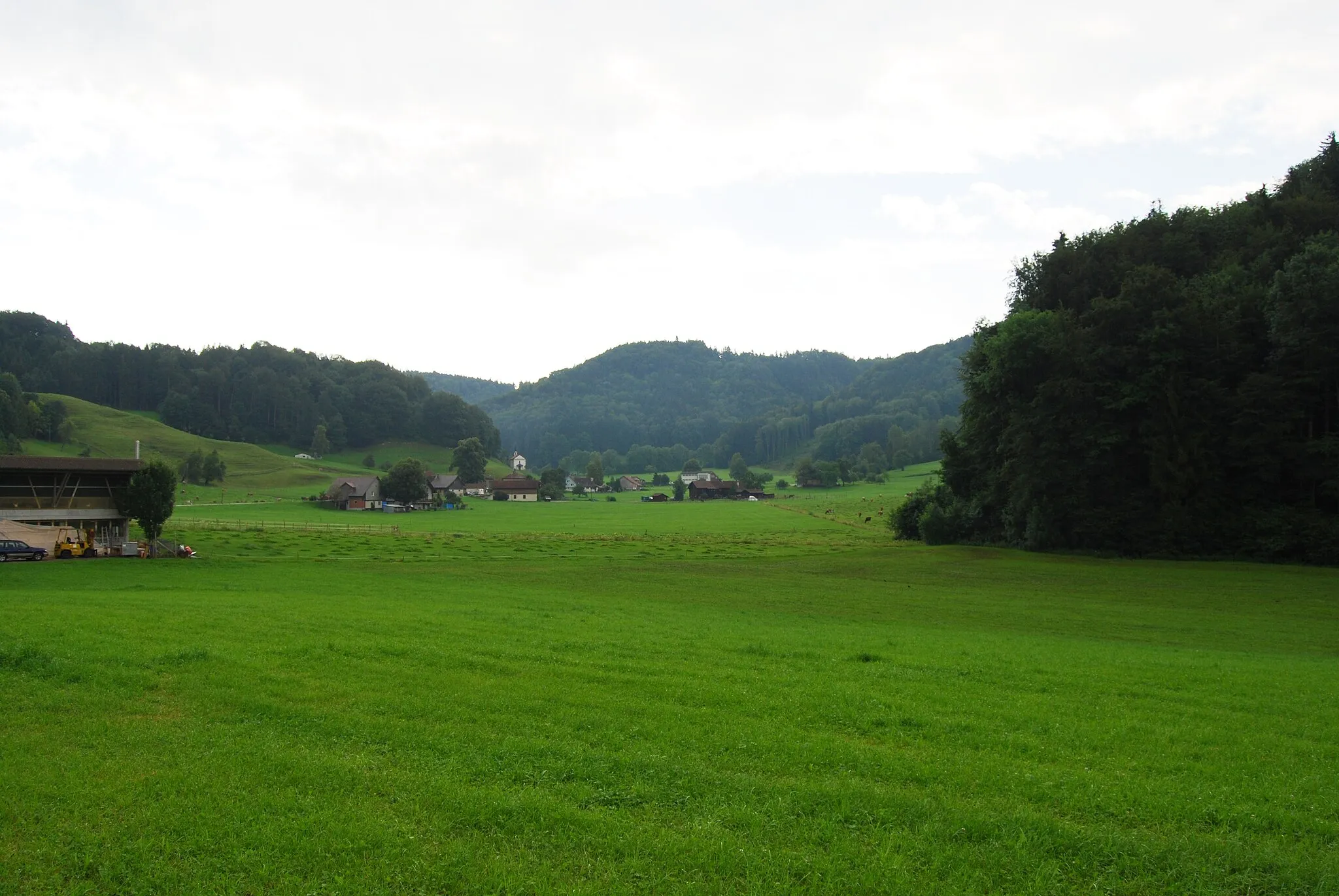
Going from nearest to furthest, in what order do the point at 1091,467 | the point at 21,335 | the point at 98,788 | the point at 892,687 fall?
the point at 98,788 → the point at 892,687 → the point at 1091,467 → the point at 21,335

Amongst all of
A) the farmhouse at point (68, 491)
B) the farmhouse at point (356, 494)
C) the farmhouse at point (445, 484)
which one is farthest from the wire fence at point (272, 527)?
the farmhouse at point (445, 484)

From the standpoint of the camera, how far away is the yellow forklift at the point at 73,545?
40.8 m

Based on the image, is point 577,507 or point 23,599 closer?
point 23,599

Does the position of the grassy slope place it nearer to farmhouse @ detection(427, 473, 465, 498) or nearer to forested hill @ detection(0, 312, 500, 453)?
forested hill @ detection(0, 312, 500, 453)

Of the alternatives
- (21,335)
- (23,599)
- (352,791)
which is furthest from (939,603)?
(21,335)

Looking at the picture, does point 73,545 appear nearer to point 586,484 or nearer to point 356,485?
point 356,485

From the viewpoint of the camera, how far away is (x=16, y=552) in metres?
38.4

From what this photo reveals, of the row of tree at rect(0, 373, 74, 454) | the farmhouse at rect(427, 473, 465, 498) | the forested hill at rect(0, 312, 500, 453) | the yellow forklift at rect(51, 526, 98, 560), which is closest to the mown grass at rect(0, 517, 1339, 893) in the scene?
the yellow forklift at rect(51, 526, 98, 560)

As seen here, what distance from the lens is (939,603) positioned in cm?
2959

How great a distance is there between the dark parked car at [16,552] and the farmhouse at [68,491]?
312cm

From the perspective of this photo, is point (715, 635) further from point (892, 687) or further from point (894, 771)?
point (894, 771)

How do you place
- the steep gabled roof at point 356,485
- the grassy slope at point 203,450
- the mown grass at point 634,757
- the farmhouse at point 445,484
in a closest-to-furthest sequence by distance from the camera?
the mown grass at point 634,757, the steep gabled roof at point 356,485, the grassy slope at point 203,450, the farmhouse at point 445,484

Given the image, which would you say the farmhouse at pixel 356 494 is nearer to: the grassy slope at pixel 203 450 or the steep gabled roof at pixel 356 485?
the steep gabled roof at pixel 356 485

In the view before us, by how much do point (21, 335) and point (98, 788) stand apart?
798 feet
